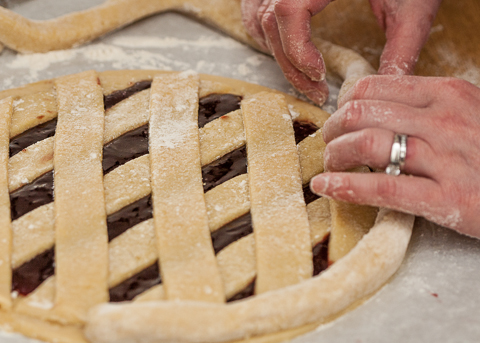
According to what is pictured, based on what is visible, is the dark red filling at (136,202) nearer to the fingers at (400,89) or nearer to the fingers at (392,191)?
the fingers at (392,191)

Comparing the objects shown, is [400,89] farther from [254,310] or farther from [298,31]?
[254,310]

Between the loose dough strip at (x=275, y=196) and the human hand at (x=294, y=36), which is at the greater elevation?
the human hand at (x=294, y=36)

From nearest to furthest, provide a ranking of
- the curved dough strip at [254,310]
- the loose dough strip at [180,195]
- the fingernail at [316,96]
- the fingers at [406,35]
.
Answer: the curved dough strip at [254,310], the loose dough strip at [180,195], the fingers at [406,35], the fingernail at [316,96]

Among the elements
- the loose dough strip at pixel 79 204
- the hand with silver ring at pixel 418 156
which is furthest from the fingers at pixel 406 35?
the loose dough strip at pixel 79 204

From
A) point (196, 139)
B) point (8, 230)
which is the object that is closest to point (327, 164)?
point (196, 139)

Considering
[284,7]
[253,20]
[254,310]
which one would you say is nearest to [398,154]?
[254,310]

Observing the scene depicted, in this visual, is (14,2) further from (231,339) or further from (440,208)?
(440,208)

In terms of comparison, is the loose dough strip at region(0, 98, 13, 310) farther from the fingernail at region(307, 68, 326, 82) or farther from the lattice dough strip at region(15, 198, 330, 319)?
the fingernail at region(307, 68, 326, 82)
